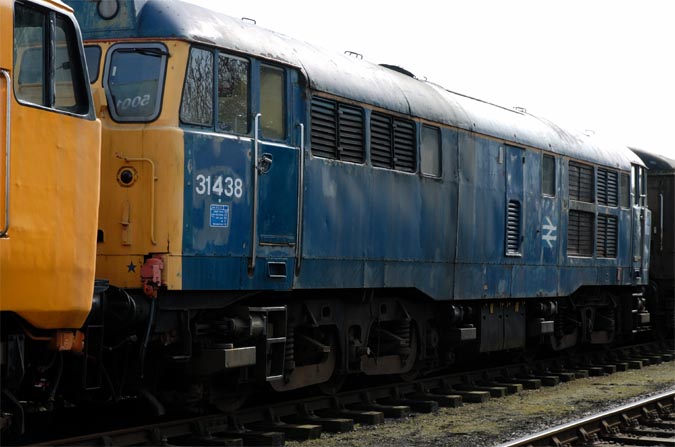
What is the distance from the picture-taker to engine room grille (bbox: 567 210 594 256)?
1734 centimetres

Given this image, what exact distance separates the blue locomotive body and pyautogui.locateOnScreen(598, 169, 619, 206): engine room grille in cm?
154

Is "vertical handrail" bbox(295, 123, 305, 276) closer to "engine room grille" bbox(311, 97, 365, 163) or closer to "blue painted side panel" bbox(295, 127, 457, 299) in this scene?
"blue painted side panel" bbox(295, 127, 457, 299)

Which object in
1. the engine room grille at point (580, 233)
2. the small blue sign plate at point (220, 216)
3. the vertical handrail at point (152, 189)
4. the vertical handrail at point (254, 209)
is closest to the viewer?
the vertical handrail at point (152, 189)

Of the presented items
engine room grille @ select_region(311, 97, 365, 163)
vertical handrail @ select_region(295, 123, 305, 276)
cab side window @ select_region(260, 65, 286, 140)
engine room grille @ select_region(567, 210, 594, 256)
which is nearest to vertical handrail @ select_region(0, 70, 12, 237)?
cab side window @ select_region(260, 65, 286, 140)

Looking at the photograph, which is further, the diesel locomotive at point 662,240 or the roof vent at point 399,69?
the diesel locomotive at point 662,240

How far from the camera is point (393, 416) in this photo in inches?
470

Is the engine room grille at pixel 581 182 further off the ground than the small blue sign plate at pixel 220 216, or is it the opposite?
the engine room grille at pixel 581 182

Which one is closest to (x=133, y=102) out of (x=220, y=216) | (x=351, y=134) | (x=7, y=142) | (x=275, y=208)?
(x=220, y=216)

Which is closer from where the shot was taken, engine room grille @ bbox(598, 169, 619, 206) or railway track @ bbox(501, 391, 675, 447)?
railway track @ bbox(501, 391, 675, 447)

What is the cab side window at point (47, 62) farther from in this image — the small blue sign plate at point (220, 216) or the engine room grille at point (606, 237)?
the engine room grille at point (606, 237)

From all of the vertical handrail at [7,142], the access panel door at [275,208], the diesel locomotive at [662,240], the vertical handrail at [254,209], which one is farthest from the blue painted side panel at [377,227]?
the diesel locomotive at [662,240]

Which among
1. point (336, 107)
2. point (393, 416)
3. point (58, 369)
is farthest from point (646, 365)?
point (58, 369)

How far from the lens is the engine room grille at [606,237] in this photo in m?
18.4

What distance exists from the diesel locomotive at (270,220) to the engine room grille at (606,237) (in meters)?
3.05
